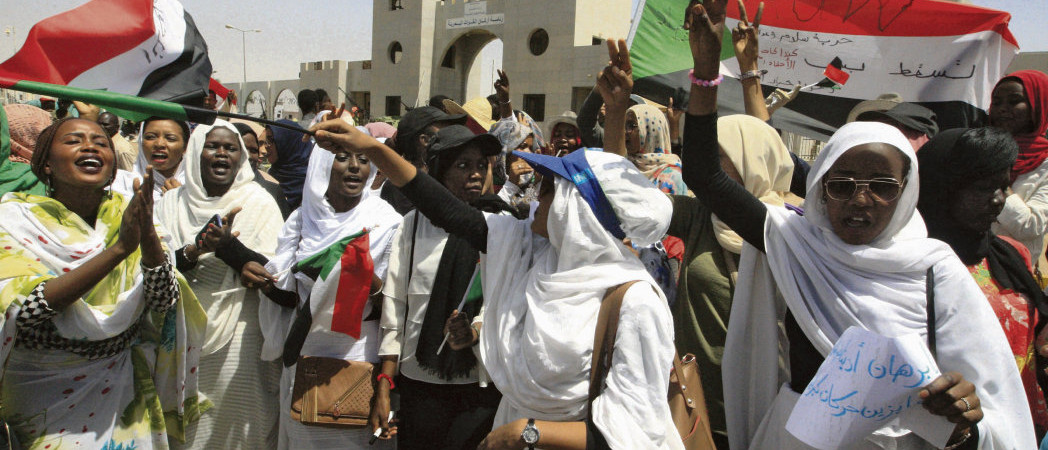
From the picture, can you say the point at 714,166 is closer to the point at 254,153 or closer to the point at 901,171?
the point at 901,171

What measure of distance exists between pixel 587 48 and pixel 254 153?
889 inches

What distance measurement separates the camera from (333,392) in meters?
3.01

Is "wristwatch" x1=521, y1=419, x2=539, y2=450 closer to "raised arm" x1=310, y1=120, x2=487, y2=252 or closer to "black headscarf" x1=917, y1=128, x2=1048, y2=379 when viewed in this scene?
"raised arm" x1=310, y1=120, x2=487, y2=252

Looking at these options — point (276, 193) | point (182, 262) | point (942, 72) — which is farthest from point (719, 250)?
point (942, 72)

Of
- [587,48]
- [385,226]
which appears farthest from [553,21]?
[385,226]

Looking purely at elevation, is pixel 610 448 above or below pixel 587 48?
below

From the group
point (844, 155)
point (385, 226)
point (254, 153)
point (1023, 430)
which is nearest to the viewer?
point (1023, 430)

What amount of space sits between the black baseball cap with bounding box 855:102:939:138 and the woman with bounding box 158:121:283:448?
129 inches

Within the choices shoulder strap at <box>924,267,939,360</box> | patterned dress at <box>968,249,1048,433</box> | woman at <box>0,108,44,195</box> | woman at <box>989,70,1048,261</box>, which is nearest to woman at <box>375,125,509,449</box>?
shoulder strap at <box>924,267,939,360</box>

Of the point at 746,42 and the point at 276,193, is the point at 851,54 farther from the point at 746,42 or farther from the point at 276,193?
the point at 276,193

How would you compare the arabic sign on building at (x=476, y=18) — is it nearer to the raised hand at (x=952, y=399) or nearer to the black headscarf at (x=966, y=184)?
the black headscarf at (x=966, y=184)

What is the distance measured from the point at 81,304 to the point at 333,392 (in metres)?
1.01

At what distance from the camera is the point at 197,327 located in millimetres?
3006

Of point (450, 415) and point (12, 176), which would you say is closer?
point (450, 415)
